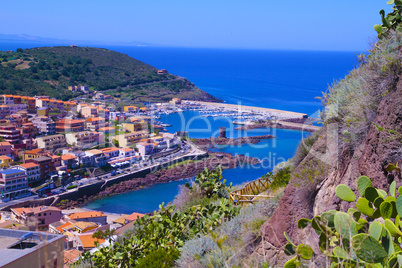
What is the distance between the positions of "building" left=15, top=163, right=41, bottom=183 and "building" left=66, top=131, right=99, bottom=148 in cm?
450

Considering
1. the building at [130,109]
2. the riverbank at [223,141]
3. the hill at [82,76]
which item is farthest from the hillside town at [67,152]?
the hill at [82,76]

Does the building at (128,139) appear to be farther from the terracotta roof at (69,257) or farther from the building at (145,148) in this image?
the terracotta roof at (69,257)

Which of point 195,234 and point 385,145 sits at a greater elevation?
point 385,145

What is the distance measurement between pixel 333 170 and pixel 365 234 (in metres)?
0.88

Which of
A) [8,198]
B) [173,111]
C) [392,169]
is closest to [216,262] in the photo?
[392,169]

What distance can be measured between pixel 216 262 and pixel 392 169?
94cm

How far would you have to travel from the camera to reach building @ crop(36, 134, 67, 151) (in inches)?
764

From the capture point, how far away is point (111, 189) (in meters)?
16.1

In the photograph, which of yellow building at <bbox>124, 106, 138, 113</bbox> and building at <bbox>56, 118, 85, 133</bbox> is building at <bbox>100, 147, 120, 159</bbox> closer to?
building at <bbox>56, 118, 85, 133</bbox>

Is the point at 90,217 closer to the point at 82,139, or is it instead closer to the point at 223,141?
the point at 82,139

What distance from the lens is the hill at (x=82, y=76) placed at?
32.1m

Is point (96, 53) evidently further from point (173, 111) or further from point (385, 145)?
point (385, 145)

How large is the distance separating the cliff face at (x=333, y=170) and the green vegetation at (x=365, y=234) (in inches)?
9.6

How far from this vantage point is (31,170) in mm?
15844
